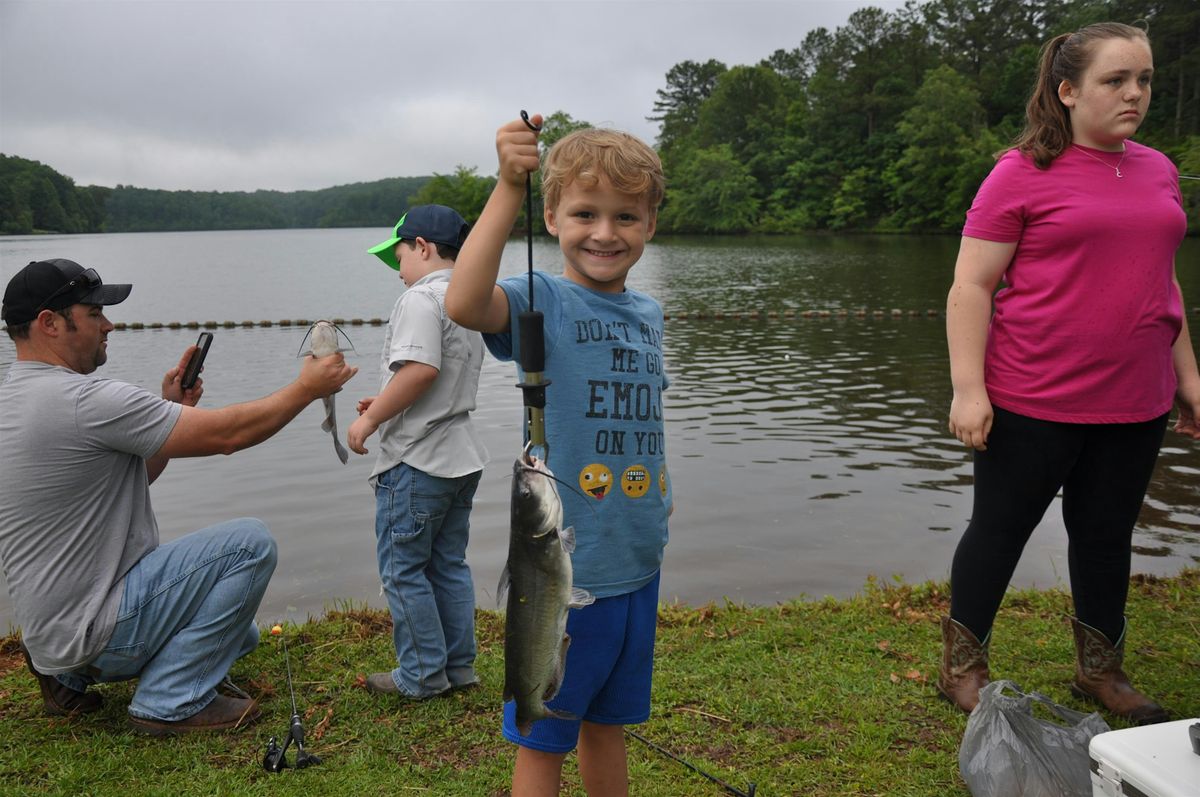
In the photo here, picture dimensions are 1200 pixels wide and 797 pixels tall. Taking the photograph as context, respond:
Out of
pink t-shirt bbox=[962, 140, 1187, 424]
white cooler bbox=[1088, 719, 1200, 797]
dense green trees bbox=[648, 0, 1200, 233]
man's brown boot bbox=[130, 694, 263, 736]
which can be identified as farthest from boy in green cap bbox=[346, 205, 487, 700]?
dense green trees bbox=[648, 0, 1200, 233]

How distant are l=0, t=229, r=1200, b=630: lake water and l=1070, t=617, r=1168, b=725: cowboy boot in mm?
2396

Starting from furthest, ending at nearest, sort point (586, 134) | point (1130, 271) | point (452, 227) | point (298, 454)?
point (298, 454)
point (452, 227)
point (1130, 271)
point (586, 134)

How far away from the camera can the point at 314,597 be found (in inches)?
254

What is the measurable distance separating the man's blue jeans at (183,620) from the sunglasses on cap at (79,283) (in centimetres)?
110

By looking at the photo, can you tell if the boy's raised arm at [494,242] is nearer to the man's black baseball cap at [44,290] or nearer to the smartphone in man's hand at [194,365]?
the man's black baseball cap at [44,290]

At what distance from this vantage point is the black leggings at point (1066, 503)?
3469mm

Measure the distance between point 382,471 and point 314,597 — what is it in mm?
2911

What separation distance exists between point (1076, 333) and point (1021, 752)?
1499 mm

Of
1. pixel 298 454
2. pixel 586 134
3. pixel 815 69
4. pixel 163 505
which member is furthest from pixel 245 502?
pixel 815 69

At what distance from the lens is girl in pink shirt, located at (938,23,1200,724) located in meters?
3.32

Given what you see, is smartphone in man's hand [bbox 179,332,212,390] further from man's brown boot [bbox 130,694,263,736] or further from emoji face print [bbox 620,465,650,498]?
emoji face print [bbox 620,465,650,498]

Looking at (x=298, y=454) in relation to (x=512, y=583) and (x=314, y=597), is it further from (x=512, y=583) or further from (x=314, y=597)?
(x=512, y=583)

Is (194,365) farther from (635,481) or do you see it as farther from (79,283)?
(635,481)

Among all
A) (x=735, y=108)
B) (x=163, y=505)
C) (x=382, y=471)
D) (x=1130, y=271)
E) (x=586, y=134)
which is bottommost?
(x=163, y=505)
